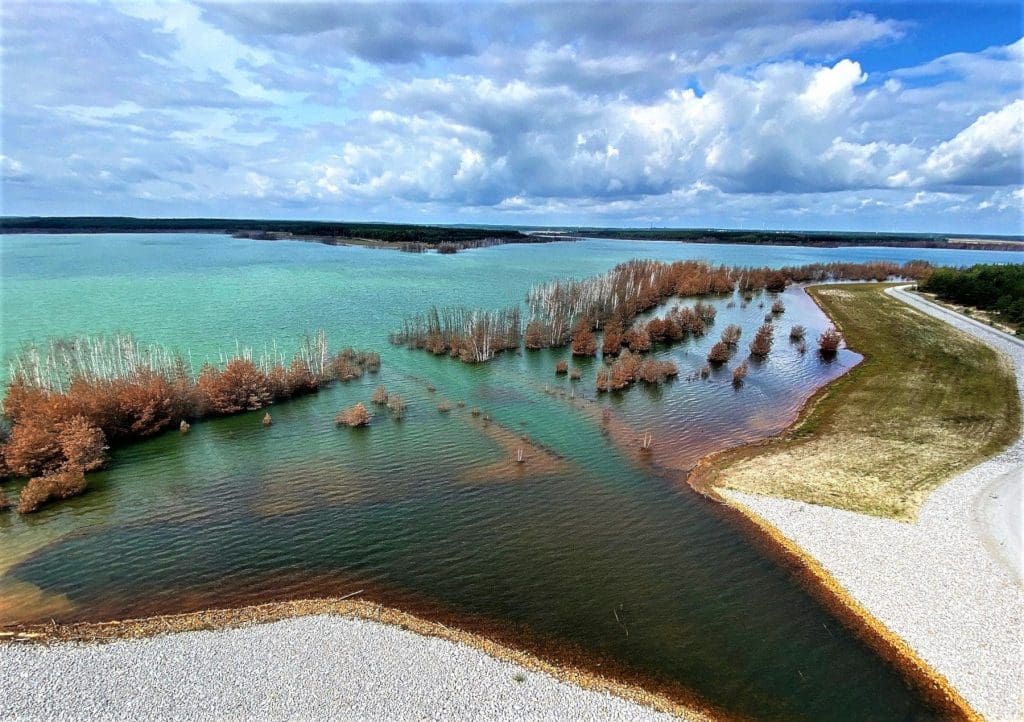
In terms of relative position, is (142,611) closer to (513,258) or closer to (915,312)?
(915,312)

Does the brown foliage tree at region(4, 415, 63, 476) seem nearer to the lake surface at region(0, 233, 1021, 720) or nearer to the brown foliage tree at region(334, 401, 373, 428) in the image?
the lake surface at region(0, 233, 1021, 720)

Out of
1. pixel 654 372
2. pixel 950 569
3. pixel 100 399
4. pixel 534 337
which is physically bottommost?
pixel 950 569

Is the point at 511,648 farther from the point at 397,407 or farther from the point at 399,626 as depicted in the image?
the point at 397,407

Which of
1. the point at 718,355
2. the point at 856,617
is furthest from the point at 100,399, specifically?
the point at 718,355

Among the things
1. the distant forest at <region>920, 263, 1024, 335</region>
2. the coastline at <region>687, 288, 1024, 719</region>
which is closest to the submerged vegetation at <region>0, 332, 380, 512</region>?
the coastline at <region>687, 288, 1024, 719</region>

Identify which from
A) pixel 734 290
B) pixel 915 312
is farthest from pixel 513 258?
pixel 915 312

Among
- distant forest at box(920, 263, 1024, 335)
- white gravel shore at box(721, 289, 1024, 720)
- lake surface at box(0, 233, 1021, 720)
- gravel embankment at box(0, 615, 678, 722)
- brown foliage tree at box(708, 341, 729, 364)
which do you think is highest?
distant forest at box(920, 263, 1024, 335)
